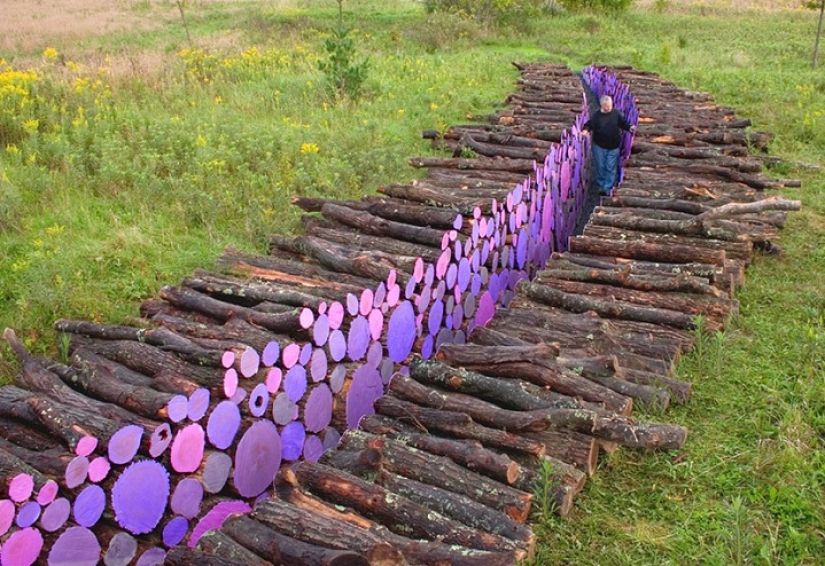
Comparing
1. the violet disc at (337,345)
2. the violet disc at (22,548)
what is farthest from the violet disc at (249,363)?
the violet disc at (22,548)

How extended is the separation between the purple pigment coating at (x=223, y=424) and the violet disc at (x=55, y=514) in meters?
0.91

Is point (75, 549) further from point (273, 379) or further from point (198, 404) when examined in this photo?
point (273, 379)

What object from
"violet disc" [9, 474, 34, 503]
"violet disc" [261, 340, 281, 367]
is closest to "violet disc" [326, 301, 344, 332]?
"violet disc" [261, 340, 281, 367]

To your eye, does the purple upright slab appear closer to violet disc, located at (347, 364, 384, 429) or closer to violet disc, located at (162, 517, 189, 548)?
violet disc, located at (162, 517, 189, 548)

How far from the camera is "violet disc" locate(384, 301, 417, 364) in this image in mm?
6016

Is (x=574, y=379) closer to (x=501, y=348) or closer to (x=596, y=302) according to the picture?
(x=501, y=348)

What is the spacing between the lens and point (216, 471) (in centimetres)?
461

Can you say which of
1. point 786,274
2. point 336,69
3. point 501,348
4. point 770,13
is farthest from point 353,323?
point 770,13

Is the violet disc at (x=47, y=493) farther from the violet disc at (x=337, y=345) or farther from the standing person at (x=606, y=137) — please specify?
the standing person at (x=606, y=137)

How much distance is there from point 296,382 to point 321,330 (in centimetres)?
44

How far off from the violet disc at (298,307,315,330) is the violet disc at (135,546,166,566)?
1.77m

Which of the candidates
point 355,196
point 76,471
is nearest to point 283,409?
point 76,471

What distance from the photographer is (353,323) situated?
5.56 m

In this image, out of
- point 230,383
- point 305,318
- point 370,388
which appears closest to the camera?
point 230,383
